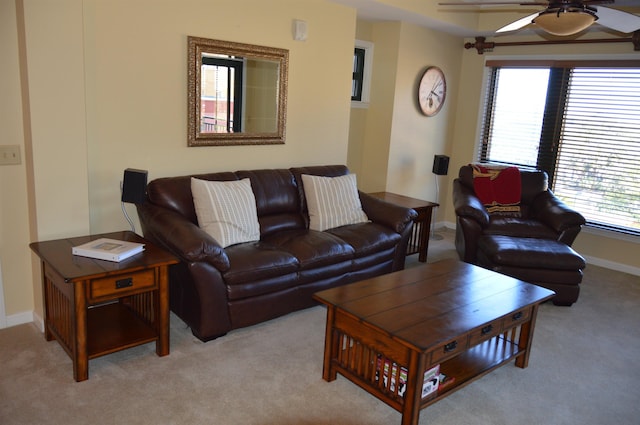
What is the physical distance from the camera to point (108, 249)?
109 inches

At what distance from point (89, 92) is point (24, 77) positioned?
1.38 feet

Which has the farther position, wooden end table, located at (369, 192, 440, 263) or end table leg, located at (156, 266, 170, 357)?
wooden end table, located at (369, 192, 440, 263)

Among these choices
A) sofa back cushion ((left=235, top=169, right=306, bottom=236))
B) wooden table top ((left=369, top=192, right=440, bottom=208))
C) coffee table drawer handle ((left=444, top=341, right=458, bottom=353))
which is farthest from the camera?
wooden table top ((left=369, top=192, right=440, bottom=208))

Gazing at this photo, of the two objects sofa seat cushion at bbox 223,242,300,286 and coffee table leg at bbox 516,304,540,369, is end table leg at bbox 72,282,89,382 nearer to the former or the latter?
sofa seat cushion at bbox 223,242,300,286

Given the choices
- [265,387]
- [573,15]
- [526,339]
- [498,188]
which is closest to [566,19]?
[573,15]

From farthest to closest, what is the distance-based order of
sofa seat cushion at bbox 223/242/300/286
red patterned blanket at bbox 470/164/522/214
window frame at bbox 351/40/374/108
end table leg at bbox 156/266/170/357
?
window frame at bbox 351/40/374/108 → red patterned blanket at bbox 470/164/522/214 → sofa seat cushion at bbox 223/242/300/286 → end table leg at bbox 156/266/170/357

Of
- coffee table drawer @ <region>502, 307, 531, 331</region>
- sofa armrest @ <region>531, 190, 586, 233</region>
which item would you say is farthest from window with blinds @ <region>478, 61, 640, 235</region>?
coffee table drawer @ <region>502, 307, 531, 331</region>

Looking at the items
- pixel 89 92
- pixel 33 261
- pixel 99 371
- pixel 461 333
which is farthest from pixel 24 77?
pixel 461 333

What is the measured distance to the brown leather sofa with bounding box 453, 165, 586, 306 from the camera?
393 centimetres

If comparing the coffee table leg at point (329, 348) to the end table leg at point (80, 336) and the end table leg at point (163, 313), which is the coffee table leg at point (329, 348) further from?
the end table leg at point (80, 336)

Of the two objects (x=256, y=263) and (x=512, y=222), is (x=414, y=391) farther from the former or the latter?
(x=512, y=222)

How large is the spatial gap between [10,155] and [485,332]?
2793 millimetres

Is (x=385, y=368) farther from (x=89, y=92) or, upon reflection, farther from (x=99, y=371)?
(x=89, y=92)

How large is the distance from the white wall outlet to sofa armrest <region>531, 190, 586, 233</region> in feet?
13.4
